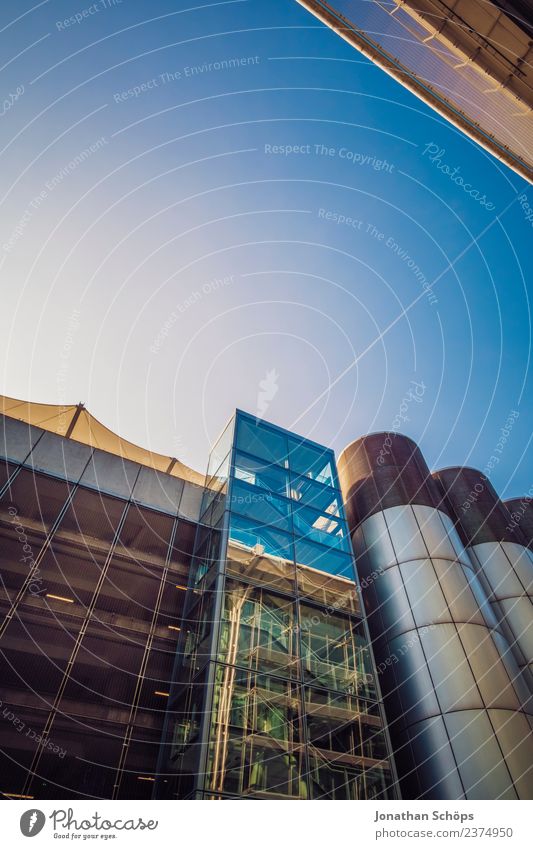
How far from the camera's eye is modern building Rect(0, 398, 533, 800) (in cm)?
1049

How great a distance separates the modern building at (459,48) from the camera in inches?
342

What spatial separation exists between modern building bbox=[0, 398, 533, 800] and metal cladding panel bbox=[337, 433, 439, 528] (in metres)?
0.17

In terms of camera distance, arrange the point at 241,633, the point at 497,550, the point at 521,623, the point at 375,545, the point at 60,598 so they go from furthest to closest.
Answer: the point at 497,550 < the point at 521,623 < the point at 375,545 < the point at 60,598 < the point at 241,633

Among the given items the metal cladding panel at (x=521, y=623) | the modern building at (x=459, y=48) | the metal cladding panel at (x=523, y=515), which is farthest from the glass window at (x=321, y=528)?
the modern building at (x=459, y=48)

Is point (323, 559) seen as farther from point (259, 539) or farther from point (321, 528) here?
point (259, 539)

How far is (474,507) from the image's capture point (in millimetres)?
23109

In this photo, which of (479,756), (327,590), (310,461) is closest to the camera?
(479,756)

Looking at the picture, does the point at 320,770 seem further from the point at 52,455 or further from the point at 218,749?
the point at 52,455

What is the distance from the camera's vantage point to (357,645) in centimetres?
1370

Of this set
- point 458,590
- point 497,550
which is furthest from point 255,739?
point 497,550

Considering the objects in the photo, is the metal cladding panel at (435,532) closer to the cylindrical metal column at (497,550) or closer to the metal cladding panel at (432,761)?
the cylindrical metal column at (497,550)

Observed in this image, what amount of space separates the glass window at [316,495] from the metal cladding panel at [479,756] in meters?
8.02

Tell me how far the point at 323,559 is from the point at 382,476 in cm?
628
